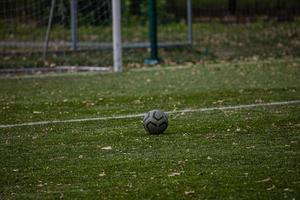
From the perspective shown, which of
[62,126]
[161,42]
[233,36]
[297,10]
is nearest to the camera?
[62,126]

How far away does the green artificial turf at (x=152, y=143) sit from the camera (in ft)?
22.3

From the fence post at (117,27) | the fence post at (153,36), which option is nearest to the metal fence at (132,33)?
the fence post at (153,36)

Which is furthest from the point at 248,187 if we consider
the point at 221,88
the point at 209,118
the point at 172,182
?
the point at 221,88

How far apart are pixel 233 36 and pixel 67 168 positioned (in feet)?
59.9

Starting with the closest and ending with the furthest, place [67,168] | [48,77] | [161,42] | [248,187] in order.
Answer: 1. [248,187]
2. [67,168]
3. [48,77]
4. [161,42]

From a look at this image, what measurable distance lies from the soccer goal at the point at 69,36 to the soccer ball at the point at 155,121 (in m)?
8.04

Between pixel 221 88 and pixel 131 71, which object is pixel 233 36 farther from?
pixel 221 88

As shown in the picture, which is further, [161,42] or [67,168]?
[161,42]

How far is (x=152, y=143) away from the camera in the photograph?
29.1 ft

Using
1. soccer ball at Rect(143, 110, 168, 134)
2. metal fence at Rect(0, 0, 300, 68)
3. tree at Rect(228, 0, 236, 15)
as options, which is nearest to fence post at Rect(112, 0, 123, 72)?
metal fence at Rect(0, 0, 300, 68)

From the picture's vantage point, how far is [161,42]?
78.2 feet

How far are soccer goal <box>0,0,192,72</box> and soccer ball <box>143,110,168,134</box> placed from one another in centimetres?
804

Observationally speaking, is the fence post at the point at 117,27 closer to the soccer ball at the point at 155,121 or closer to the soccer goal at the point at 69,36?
the soccer goal at the point at 69,36

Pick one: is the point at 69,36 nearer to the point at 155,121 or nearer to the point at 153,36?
the point at 153,36
